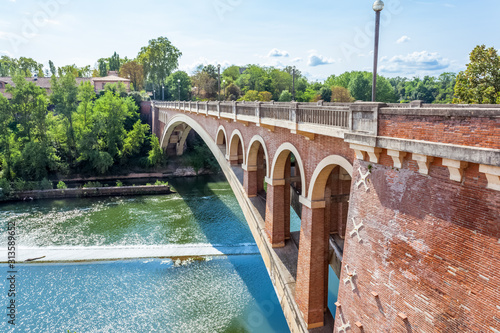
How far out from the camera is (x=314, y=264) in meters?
10.2

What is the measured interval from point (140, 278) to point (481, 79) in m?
20.7

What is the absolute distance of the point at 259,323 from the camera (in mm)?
14703

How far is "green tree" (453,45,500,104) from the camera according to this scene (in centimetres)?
1656

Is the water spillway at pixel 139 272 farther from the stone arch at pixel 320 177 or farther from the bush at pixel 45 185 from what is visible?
the stone arch at pixel 320 177

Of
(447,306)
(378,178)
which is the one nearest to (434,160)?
(378,178)

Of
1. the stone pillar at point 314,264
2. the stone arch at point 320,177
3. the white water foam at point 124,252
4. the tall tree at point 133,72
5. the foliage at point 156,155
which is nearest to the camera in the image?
the stone arch at point 320,177

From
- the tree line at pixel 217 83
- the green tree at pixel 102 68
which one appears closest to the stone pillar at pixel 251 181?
the tree line at pixel 217 83

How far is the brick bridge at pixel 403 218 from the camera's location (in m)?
5.04

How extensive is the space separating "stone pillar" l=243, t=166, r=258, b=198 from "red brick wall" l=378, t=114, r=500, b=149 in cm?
1034

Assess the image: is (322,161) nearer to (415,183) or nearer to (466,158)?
(415,183)

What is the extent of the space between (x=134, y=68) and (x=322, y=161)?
254ft

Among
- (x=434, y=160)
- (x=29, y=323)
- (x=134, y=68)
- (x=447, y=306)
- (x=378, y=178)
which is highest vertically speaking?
(x=134, y=68)

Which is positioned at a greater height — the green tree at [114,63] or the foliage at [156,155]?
the green tree at [114,63]

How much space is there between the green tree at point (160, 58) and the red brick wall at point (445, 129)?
55301 mm
